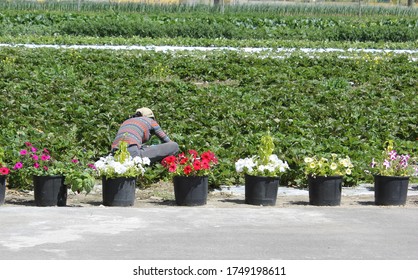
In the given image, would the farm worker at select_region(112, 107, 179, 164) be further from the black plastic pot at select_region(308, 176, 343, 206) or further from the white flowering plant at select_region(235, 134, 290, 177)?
the black plastic pot at select_region(308, 176, 343, 206)

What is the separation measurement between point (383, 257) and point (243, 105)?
9459 millimetres

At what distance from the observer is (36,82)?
2017 centimetres

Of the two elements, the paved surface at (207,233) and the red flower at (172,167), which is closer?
the paved surface at (207,233)

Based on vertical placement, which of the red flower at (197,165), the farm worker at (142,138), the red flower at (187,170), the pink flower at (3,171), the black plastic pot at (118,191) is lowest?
the black plastic pot at (118,191)

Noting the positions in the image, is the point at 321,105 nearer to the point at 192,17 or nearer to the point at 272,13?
the point at 192,17

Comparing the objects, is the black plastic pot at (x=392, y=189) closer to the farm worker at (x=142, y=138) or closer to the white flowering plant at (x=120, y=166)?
the white flowering plant at (x=120, y=166)

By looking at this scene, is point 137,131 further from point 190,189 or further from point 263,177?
point 263,177

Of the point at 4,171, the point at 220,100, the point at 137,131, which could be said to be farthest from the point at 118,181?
the point at 220,100

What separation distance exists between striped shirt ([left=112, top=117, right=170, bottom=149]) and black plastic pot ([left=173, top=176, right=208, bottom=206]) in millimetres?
1578

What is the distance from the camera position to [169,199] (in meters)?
13.0

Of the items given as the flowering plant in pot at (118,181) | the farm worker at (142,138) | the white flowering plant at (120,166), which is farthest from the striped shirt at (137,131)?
the flowering plant in pot at (118,181)

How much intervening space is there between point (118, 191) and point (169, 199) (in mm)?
964

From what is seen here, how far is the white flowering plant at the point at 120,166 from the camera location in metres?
12.2

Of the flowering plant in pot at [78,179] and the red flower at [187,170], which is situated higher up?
the red flower at [187,170]
